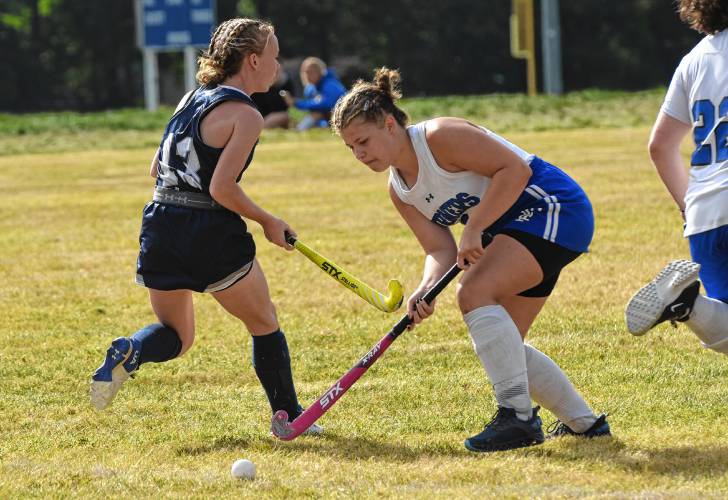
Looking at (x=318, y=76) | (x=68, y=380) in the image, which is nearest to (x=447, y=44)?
(x=318, y=76)

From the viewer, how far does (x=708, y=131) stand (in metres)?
4.11

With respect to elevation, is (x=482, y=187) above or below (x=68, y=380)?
above

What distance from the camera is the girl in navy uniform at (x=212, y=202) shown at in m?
4.53

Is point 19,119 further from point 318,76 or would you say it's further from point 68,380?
point 68,380

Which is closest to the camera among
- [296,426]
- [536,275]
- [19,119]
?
[536,275]

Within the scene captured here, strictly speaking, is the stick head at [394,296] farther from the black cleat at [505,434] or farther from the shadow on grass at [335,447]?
the black cleat at [505,434]

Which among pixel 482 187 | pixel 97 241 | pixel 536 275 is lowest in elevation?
pixel 97 241

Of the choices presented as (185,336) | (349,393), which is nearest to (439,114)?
(349,393)

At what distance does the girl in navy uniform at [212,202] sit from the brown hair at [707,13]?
1.55 meters

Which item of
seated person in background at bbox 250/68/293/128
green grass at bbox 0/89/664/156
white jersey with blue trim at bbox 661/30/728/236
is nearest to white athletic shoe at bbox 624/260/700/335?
white jersey with blue trim at bbox 661/30/728/236

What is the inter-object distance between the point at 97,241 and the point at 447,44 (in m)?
35.7

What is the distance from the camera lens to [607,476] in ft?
13.0

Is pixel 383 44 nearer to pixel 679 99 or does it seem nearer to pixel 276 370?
pixel 276 370

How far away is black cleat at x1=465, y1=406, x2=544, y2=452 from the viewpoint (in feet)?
14.1
